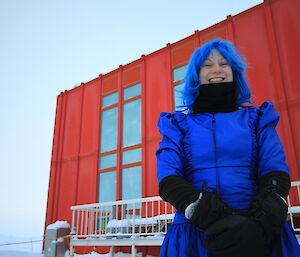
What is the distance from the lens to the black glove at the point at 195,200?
1.05 m

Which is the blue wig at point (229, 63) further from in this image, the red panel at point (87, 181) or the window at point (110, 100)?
the window at point (110, 100)

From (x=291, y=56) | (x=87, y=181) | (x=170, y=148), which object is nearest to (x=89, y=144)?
(x=87, y=181)

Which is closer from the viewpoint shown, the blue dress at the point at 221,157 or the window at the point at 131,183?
the blue dress at the point at 221,157

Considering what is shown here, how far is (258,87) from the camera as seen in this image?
7223mm

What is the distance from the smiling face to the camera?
1.57 meters

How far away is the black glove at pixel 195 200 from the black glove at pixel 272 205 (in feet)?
0.37

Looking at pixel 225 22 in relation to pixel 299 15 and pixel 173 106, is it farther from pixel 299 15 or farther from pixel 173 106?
pixel 173 106

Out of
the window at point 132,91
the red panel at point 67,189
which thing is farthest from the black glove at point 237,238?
the red panel at point 67,189

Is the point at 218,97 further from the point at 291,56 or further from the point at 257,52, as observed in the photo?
the point at 257,52

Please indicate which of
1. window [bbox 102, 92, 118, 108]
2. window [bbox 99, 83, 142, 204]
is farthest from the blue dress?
window [bbox 102, 92, 118, 108]

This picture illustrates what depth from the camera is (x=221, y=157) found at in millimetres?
1317

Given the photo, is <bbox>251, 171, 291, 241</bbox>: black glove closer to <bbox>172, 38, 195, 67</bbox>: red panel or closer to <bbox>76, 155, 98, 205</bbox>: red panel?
<bbox>172, 38, 195, 67</bbox>: red panel

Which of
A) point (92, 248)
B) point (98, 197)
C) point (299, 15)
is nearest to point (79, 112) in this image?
point (98, 197)

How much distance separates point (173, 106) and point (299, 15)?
404 cm
